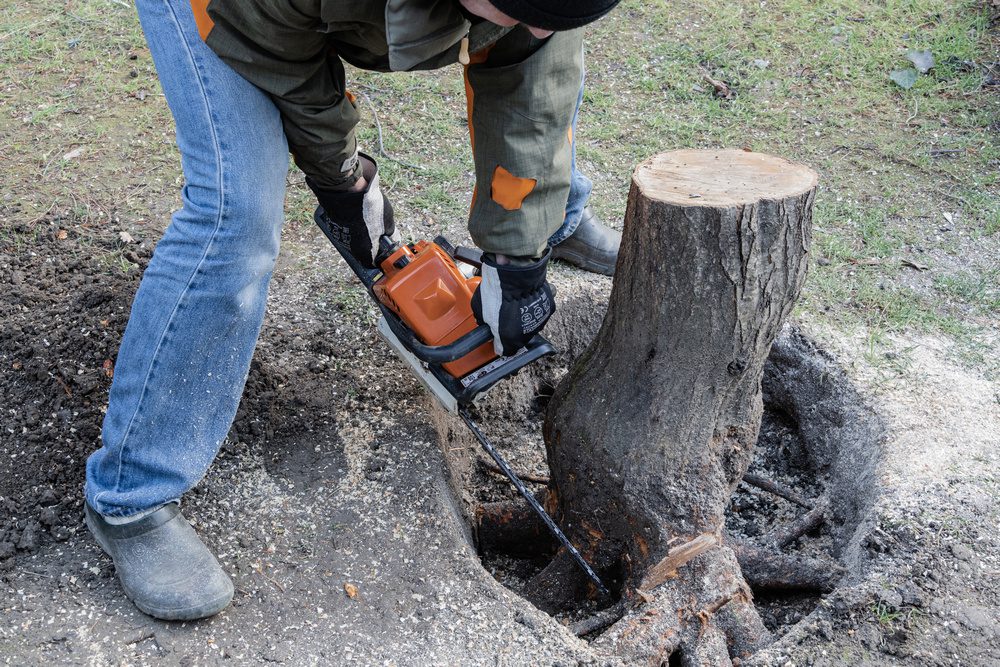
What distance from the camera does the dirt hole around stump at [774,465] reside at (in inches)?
92.7

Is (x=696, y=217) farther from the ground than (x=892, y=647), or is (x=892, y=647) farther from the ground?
(x=696, y=217)

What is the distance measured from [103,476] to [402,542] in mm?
716

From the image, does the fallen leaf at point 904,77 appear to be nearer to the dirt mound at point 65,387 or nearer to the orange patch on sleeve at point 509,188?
the orange patch on sleeve at point 509,188

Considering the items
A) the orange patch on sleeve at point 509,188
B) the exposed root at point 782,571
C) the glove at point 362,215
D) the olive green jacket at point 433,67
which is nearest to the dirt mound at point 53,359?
the glove at point 362,215

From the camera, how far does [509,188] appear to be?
6.52 feet

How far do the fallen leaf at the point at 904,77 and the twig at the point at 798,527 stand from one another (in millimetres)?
2553

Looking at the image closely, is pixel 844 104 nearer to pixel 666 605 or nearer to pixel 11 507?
pixel 666 605

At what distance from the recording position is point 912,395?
252 cm

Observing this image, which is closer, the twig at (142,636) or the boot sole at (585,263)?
the twig at (142,636)

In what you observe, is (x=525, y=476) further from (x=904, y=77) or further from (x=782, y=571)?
(x=904, y=77)

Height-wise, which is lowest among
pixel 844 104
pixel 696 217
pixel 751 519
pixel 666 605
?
pixel 751 519

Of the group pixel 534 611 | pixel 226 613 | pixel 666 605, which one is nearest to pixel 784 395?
pixel 666 605

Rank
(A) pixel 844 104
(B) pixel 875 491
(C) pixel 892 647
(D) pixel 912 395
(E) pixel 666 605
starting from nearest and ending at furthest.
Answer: (C) pixel 892 647
(E) pixel 666 605
(B) pixel 875 491
(D) pixel 912 395
(A) pixel 844 104

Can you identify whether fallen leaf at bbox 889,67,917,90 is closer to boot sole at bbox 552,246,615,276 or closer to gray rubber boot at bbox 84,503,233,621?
boot sole at bbox 552,246,615,276
